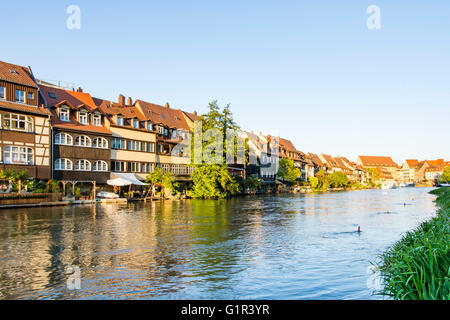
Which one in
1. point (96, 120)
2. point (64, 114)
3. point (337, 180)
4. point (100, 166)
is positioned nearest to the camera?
point (64, 114)

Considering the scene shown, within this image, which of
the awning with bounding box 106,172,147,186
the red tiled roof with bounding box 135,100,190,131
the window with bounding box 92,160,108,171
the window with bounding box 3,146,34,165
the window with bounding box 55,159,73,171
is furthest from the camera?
the red tiled roof with bounding box 135,100,190,131

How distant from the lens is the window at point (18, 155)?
1622 inches

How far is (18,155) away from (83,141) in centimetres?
884

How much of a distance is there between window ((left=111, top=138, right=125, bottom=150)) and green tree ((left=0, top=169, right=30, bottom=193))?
15084 millimetres

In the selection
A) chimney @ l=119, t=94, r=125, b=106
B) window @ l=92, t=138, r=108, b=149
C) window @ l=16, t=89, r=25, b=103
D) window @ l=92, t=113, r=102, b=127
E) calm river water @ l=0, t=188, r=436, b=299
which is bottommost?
calm river water @ l=0, t=188, r=436, b=299

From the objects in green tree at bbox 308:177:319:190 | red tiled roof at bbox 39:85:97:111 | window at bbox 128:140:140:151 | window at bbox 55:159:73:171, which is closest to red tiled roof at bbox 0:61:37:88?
red tiled roof at bbox 39:85:97:111

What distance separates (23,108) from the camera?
43.1 meters

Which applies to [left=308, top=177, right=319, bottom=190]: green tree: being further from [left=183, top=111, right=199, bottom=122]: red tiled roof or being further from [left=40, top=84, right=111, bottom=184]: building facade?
[left=40, top=84, right=111, bottom=184]: building facade

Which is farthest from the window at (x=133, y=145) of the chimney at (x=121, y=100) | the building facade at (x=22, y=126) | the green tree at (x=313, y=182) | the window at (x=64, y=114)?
the green tree at (x=313, y=182)

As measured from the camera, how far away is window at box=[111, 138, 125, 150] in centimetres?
5458

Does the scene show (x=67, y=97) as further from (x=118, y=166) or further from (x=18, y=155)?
(x=18, y=155)

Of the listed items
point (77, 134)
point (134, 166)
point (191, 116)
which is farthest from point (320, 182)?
point (77, 134)
